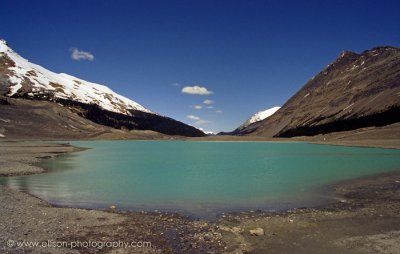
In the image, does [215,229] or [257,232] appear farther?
[215,229]

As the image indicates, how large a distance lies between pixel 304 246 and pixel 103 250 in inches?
370

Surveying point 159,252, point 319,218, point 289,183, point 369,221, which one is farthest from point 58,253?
point 289,183

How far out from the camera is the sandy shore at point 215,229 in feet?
59.0

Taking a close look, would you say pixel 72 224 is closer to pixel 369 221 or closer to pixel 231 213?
pixel 231 213

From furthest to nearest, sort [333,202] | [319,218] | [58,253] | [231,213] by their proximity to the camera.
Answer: [333,202] → [231,213] → [319,218] → [58,253]

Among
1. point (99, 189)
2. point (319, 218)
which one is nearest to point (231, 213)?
point (319, 218)

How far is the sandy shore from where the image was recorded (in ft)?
59.0

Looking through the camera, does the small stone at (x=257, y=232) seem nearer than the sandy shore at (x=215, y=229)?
No

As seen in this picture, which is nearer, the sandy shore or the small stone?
the sandy shore

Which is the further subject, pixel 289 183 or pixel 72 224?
pixel 289 183

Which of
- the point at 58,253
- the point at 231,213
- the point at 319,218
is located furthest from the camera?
the point at 231,213

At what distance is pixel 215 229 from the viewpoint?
69.6 ft

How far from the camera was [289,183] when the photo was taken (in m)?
41.2

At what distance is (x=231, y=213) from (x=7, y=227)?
1361 centimetres
